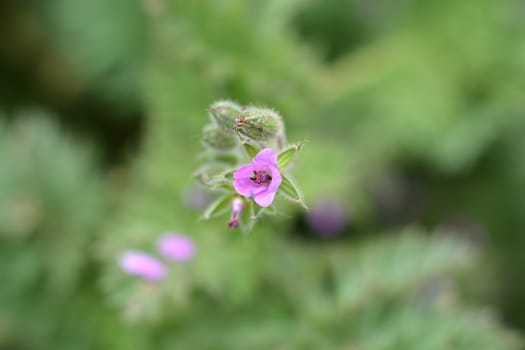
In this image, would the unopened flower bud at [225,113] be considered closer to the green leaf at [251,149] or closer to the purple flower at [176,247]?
the green leaf at [251,149]

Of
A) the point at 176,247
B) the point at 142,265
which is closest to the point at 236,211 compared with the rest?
the point at 142,265

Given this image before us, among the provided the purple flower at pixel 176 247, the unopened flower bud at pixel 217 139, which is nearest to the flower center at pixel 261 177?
the unopened flower bud at pixel 217 139

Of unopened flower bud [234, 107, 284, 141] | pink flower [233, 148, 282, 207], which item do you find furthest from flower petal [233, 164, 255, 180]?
unopened flower bud [234, 107, 284, 141]

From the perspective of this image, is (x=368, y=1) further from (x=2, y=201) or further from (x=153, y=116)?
(x=2, y=201)

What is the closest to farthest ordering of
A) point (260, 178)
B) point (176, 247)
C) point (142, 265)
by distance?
1. point (260, 178)
2. point (142, 265)
3. point (176, 247)

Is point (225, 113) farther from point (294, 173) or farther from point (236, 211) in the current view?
point (294, 173)

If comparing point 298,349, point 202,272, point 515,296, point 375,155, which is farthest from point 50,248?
point 515,296

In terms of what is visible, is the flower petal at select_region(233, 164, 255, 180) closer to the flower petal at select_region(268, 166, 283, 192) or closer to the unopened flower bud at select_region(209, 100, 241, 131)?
the flower petal at select_region(268, 166, 283, 192)
